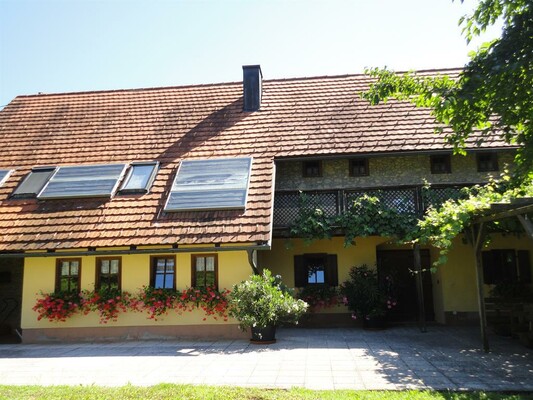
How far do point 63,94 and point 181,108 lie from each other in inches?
208

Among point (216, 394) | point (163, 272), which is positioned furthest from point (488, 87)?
point (163, 272)

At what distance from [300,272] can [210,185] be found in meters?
4.09

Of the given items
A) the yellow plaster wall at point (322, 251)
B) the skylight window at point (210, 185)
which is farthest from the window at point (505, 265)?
the skylight window at point (210, 185)

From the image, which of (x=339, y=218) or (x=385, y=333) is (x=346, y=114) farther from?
(x=385, y=333)

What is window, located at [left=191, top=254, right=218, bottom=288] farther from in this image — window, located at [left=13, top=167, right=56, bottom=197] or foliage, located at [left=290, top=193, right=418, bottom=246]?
window, located at [left=13, top=167, right=56, bottom=197]

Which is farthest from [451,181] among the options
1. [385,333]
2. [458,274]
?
[385,333]

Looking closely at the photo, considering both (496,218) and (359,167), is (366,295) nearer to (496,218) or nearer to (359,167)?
(359,167)

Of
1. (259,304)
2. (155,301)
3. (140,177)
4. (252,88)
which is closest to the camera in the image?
(259,304)

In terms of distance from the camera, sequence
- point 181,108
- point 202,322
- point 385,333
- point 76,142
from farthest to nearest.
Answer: point 181,108 < point 76,142 < point 385,333 < point 202,322

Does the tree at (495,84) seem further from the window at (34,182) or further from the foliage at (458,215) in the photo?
the window at (34,182)

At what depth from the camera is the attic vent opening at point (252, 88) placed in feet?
47.0

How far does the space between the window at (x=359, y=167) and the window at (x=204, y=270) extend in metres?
5.21

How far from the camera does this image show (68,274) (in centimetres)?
1086

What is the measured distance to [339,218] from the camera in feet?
37.7
